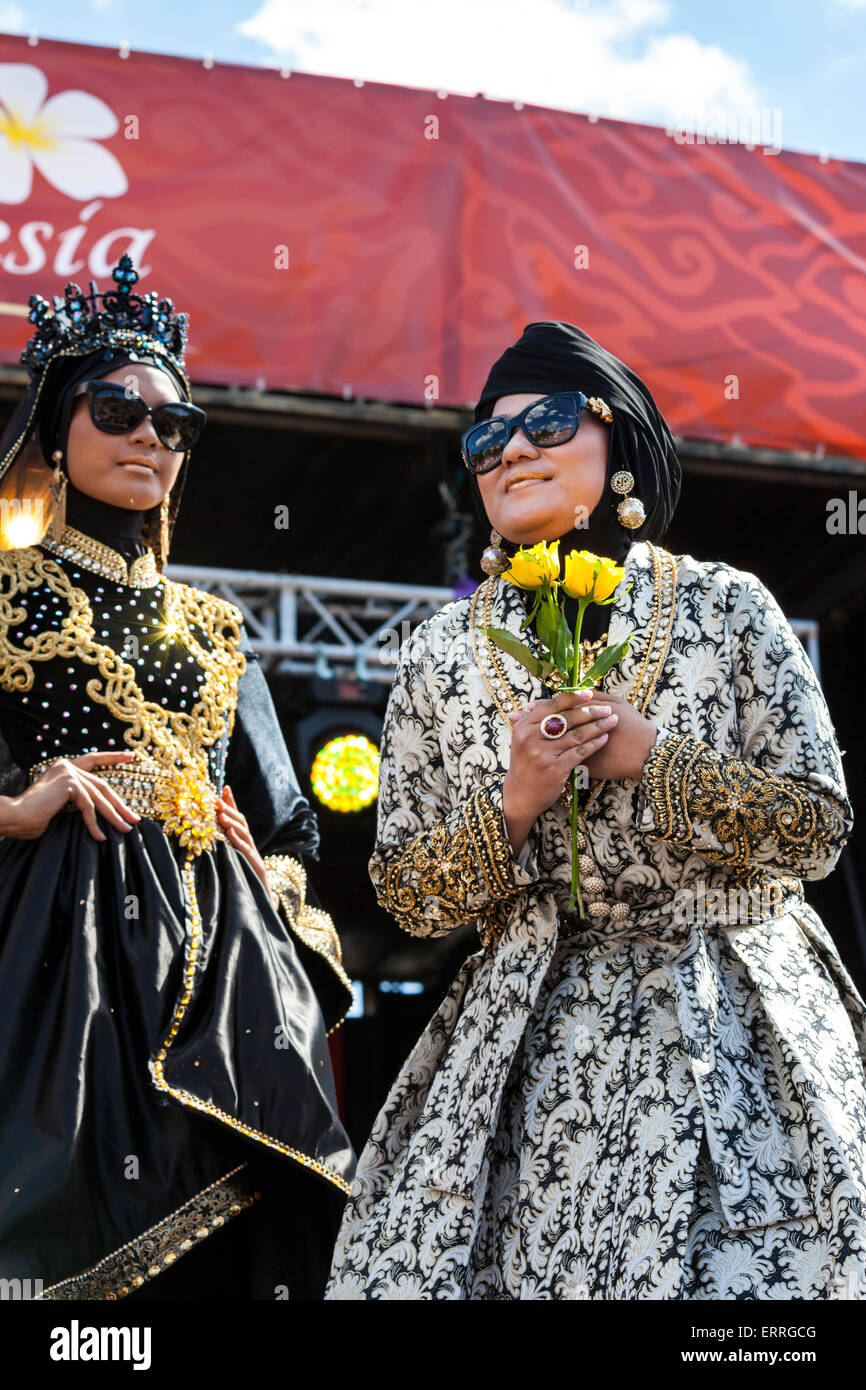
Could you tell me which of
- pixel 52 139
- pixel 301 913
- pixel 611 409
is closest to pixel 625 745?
pixel 611 409

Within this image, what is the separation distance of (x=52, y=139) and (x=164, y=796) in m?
3.59

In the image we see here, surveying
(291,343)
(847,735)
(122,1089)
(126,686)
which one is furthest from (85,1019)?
(847,735)

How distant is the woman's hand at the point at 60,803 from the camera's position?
332cm

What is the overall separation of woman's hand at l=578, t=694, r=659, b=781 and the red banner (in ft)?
13.7

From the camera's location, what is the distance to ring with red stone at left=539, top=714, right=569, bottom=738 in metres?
2.37

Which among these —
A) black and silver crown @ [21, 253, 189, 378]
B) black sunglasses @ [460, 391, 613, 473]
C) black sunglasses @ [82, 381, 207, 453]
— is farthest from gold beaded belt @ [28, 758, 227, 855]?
black sunglasses @ [460, 391, 613, 473]

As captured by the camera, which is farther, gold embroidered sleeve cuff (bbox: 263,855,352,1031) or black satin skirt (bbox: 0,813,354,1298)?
gold embroidered sleeve cuff (bbox: 263,855,352,1031)

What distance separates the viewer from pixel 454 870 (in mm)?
2488

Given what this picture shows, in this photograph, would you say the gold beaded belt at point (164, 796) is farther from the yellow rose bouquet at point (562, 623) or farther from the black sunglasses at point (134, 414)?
the yellow rose bouquet at point (562, 623)

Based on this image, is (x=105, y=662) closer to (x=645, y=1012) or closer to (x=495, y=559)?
(x=495, y=559)

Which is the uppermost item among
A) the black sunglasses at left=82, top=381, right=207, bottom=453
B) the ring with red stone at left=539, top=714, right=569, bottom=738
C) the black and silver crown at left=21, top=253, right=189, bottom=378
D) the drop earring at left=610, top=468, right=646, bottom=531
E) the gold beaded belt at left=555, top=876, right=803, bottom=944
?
the black and silver crown at left=21, top=253, right=189, bottom=378

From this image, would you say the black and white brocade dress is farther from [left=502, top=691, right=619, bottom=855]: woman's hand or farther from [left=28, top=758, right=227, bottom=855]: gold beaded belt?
[left=28, top=758, right=227, bottom=855]: gold beaded belt

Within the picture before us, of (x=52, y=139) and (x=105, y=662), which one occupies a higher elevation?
(x=52, y=139)

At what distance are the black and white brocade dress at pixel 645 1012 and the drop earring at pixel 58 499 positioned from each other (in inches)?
52.0
